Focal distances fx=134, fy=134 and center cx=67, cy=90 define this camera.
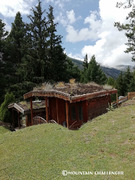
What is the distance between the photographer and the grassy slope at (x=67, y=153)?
14.3 feet

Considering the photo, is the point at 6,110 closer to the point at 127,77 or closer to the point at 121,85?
the point at 121,85

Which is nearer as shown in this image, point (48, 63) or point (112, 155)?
point (112, 155)

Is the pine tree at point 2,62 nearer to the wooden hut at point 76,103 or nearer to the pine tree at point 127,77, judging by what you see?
the wooden hut at point 76,103

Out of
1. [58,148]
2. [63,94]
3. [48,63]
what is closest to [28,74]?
[48,63]

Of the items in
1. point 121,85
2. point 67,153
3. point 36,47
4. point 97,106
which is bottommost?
point 67,153

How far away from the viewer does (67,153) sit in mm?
5363

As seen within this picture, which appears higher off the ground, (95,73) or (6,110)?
(95,73)

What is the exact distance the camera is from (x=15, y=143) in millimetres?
6926

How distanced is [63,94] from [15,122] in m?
10.4

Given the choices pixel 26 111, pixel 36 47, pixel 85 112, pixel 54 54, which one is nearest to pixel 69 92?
pixel 85 112

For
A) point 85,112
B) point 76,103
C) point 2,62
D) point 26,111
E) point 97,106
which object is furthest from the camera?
point 2,62

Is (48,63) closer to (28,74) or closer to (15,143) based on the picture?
(28,74)

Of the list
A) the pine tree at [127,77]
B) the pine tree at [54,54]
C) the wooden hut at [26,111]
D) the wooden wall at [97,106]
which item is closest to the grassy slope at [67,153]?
the wooden wall at [97,106]

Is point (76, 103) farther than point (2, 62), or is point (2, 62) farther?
point (2, 62)
